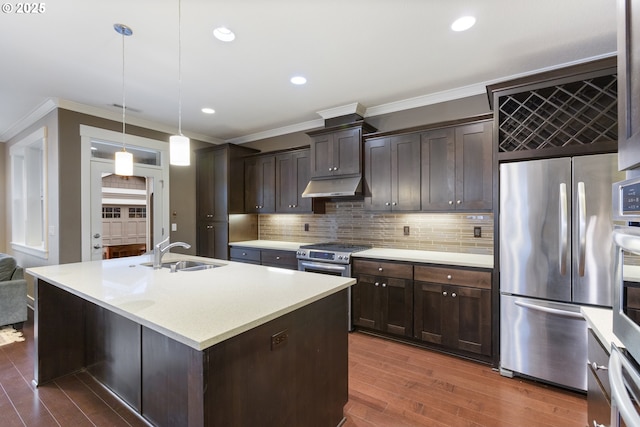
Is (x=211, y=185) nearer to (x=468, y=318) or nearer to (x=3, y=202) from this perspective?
(x=3, y=202)

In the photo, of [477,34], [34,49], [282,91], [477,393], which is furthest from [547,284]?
[34,49]

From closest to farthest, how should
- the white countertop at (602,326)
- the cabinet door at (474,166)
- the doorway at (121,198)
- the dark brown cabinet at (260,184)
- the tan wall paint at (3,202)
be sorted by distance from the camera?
the white countertop at (602,326) → the cabinet door at (474,166) → the doorway at (121,198) → the dark brown cabinet at (260,184) → the tan wall paint at (3,202)

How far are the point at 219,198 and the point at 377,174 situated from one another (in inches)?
102

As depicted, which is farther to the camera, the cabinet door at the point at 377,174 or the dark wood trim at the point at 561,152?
the cabinet door at the point at 377,174

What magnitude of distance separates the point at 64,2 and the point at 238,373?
8.29 feet

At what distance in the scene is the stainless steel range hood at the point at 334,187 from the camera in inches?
141

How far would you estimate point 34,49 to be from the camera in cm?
246

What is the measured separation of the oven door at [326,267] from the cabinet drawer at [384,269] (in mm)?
103

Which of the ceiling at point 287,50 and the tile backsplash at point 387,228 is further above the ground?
the ceiling at point 287,50

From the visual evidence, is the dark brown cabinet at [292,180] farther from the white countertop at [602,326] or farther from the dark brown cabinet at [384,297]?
the white countertop at [602,326]

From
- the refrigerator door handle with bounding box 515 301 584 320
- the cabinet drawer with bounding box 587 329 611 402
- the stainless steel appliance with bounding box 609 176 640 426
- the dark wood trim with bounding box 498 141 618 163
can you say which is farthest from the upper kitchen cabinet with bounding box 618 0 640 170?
the refrigerator door handle with bounding box 515 301 584 320

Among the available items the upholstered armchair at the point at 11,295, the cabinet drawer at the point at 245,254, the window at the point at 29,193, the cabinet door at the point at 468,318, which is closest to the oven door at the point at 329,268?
the cabinet drawer at the point at 245,254

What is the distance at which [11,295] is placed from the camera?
3.46m

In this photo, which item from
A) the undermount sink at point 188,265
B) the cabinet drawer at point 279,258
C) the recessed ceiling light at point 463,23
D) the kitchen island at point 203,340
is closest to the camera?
the kitchen island at point 203,340
